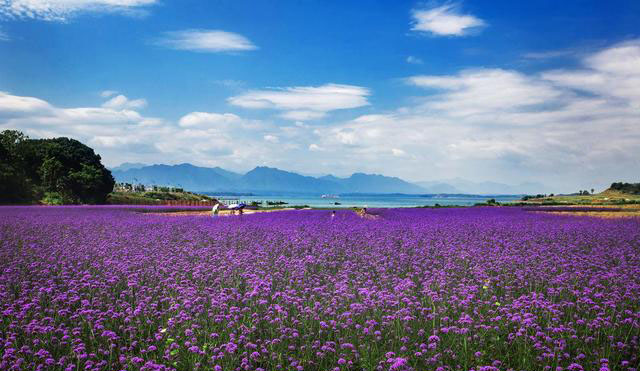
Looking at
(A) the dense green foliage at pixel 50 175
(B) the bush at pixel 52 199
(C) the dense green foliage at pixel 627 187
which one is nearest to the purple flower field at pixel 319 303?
(B) the bush at pixel 52 199

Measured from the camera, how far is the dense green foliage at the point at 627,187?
57675 mm

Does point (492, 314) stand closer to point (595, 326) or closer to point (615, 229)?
point (595, 326)

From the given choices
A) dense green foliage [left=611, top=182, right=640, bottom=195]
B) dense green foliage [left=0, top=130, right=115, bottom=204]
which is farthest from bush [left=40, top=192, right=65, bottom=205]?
dense green foliage [left=611, top=182, right=640, bottom=195]

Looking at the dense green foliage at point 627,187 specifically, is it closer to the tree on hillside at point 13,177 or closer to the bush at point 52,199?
the bush at point 52,199

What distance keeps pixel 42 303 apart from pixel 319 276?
397 centimetres

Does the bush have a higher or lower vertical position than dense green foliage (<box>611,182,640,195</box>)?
lower

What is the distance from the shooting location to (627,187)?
5916cm

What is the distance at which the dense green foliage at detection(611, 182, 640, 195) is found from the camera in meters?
57.7

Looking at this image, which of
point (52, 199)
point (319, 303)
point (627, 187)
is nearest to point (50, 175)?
point (52, 199)

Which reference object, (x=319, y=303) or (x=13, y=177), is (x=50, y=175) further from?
(x=319, y=303)

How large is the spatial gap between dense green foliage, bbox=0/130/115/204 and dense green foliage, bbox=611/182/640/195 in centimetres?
6075

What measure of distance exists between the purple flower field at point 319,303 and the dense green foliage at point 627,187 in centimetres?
5516

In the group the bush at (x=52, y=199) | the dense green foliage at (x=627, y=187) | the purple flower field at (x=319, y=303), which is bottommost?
the purple flower field at (x=319, y=303)

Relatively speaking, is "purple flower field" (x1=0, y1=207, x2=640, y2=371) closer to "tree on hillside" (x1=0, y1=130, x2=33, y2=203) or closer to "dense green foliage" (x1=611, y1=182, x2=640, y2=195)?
"tree on hillside" (x1=0, y1=130, x2=33, y2=203)
